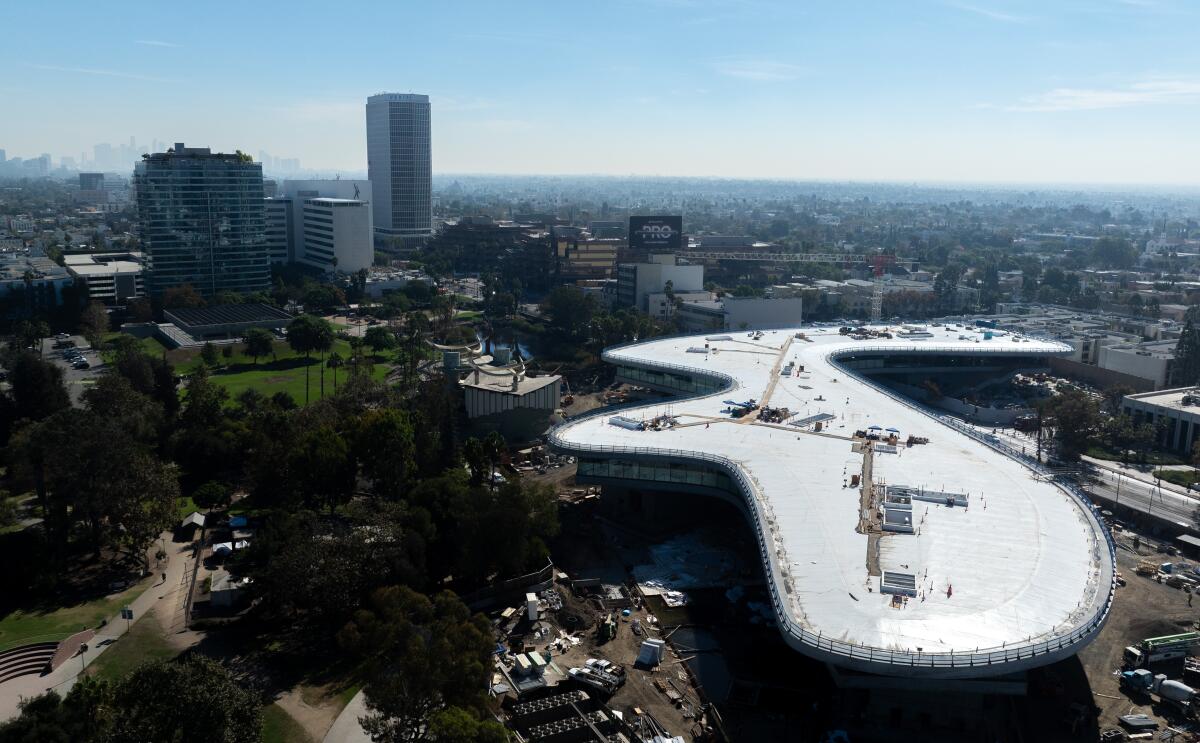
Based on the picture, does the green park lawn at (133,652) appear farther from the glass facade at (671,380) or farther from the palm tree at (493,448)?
the glass facade at (671,380)

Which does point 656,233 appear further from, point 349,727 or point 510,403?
point 349,727

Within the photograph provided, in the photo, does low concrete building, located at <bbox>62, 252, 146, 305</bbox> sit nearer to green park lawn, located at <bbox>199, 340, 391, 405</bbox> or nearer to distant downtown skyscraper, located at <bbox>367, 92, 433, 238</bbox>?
green park lawn, located at <bbox>199, 340, 391, 405</bbox>

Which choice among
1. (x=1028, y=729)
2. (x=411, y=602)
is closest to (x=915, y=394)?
(x=1028, y=729)

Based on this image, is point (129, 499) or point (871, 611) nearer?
point (871, 611)

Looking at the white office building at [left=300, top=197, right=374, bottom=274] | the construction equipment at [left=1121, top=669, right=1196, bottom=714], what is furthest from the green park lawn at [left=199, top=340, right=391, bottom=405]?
the construction equipment at [left=1121, top=669, right=1196, bottom=714]

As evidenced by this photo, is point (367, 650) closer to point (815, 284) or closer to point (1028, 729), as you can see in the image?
point (1028, 729)

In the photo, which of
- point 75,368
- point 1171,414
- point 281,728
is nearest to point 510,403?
point 281,728

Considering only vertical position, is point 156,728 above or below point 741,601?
above
